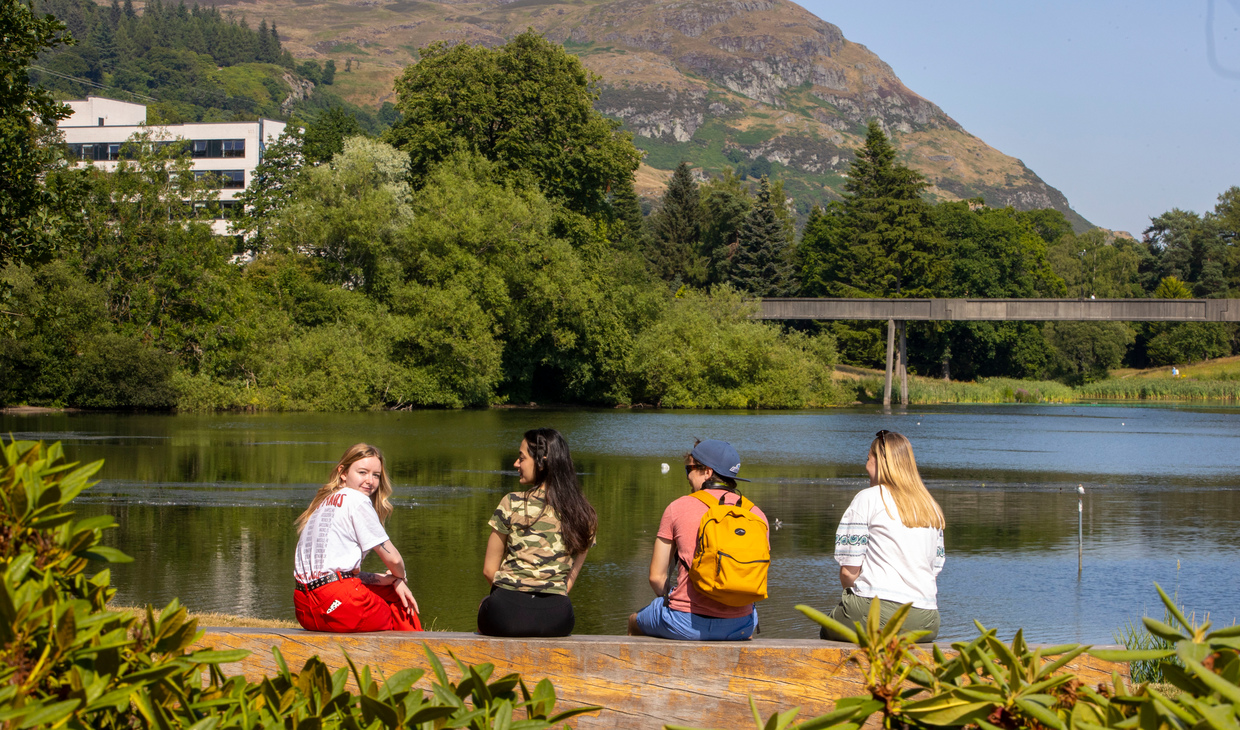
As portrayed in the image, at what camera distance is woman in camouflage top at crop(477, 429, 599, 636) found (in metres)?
5.76

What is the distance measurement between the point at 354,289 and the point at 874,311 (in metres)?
34.5

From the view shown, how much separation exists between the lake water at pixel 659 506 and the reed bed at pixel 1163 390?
38.8m

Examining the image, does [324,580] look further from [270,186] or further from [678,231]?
[678,231]

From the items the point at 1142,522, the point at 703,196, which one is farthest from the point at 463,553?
the point at 703,196

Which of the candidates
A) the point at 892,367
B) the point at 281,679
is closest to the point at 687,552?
the point at 281,679

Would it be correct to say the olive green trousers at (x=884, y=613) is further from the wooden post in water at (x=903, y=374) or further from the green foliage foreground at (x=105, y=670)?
the wooden post in water at (x=903, y=374)

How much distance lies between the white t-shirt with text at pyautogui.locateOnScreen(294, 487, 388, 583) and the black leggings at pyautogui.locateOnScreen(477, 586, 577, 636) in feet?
3.05

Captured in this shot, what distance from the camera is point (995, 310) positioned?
222 ft

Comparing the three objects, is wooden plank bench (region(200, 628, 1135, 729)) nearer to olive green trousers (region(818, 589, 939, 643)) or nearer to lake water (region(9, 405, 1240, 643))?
olive green trousers (region(818, 589, 939, 643))

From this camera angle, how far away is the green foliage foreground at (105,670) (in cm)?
203

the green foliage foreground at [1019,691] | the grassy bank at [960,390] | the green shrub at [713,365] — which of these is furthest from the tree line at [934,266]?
the green foliage foreground at [1019,691]

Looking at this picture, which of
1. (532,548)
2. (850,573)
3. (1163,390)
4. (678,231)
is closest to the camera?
(532,548)

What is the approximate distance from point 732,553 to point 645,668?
1.29 meters

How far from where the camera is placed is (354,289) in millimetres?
53188
